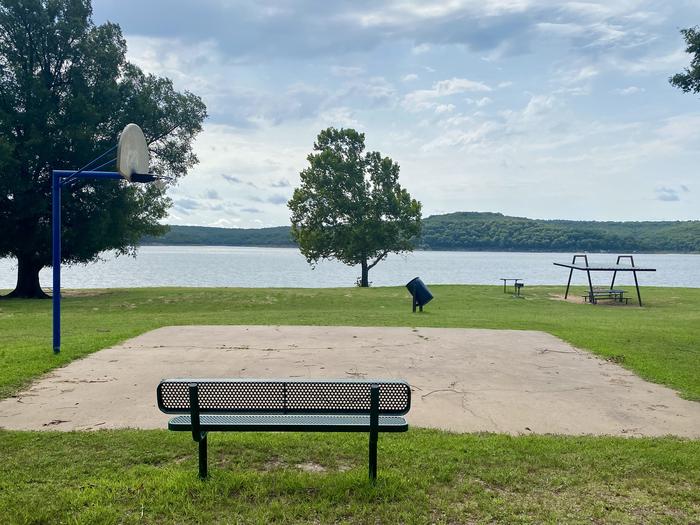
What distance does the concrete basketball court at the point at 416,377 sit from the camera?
5.12 m

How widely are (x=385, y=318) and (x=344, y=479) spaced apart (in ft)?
35.2

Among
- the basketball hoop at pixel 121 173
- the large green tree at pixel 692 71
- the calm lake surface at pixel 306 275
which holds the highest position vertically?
the large green tree at pixel 692 71

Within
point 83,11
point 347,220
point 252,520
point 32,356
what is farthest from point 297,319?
point 347,220

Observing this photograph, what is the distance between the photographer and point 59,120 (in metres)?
23.0

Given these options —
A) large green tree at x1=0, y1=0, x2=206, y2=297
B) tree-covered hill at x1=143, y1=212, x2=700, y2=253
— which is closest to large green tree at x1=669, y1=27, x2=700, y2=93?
large green tree at x1=0, y1=0, x2=206, y2=297

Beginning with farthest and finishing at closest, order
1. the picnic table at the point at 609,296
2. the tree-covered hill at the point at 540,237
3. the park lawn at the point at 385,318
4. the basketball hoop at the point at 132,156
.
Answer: the tree-covered hill at the point at 540,237 < the picnic table at the point at 609,296 < the park lawn at the point at 385,318 < the basketball hoop at the point at 132,156

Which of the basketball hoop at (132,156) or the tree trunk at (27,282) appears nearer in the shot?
the basketball hoop at (132,156)

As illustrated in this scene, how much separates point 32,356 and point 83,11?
2235 cm

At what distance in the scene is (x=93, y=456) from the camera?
4035 mm

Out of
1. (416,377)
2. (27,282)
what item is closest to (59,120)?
(27,282)

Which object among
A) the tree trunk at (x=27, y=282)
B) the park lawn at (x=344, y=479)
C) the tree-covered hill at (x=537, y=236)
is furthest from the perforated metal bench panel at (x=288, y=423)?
the tree-covered hill at (x=537, y=236)

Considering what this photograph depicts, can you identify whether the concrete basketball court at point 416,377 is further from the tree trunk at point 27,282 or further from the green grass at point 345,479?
the tree trunk at point 27,282

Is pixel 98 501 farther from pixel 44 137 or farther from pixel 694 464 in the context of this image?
pixel 44 137

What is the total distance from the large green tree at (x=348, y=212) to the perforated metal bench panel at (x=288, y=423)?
34788 mm
